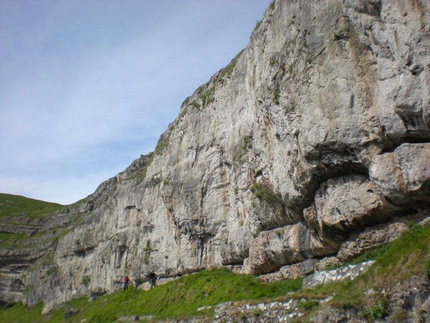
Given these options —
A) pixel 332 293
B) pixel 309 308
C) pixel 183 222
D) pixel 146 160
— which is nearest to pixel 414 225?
pixel 332 293

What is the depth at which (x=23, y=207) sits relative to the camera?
344ft

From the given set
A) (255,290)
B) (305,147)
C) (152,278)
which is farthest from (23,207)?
(305,147)

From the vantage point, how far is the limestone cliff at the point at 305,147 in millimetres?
13992

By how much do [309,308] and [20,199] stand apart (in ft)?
385

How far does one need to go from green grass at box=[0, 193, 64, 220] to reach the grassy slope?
56.5 m

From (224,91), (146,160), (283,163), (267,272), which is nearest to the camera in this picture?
(283,163)

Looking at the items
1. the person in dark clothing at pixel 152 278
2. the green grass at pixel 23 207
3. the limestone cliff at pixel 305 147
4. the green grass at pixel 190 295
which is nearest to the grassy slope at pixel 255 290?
the green grass at pixel 190 295

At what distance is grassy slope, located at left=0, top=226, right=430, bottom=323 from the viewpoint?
12602 millimetres

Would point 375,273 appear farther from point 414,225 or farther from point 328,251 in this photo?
point 328,251

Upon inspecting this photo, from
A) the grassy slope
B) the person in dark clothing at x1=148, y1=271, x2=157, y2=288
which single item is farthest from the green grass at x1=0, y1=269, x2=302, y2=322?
the person in dark clothing at x1=148, y1=271, x2=157, y2=288

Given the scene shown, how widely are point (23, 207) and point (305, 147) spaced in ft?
341

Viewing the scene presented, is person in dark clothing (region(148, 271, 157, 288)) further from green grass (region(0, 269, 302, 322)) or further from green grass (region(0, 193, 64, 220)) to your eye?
green grass (region(0, 193, 64, 220))

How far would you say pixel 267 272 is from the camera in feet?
71.9

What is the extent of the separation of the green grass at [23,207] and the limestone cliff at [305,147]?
224ft
